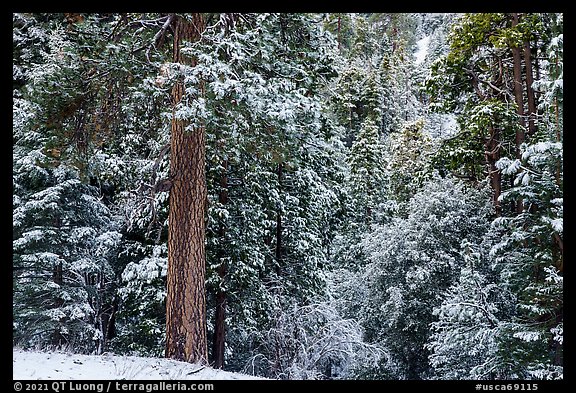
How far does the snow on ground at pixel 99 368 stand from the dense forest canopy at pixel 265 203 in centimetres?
84

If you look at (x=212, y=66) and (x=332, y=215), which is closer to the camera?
(x=212, y=66)

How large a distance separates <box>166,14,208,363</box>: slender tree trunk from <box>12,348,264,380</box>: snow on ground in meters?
0.58

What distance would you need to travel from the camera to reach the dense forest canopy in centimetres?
648

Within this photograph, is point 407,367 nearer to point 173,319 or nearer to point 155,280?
point 155,280

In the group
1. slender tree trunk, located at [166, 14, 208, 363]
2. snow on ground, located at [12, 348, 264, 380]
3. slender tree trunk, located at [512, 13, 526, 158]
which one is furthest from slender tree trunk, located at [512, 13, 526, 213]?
snow on ground, located at [12, 348, 264, 380]

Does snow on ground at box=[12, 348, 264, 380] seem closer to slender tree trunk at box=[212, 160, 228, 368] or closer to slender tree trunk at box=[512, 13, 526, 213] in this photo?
slender tree trunk at box=[212, 160, 228, 368]

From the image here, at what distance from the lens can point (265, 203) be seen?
1257 cm

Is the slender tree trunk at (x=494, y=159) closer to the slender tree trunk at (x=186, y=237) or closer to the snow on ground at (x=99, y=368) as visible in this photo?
the slender tree trunk at (x=186, y=237)

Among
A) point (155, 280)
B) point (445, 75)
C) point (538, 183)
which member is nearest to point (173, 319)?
point (155, 280)

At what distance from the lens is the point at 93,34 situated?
22.0ft

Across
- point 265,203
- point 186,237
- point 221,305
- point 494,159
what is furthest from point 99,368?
point 494,159

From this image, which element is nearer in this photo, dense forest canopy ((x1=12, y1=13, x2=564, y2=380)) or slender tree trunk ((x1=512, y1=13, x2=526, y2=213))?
dense forest canopy ((x1=12, y1=13, x2=564, y2=380))

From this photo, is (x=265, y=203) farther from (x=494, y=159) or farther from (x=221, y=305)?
(x=494, y=159)
